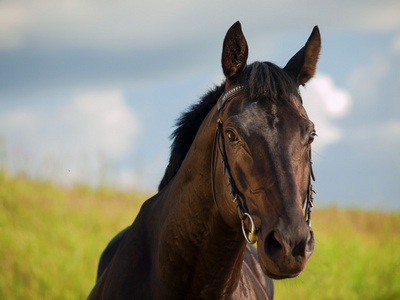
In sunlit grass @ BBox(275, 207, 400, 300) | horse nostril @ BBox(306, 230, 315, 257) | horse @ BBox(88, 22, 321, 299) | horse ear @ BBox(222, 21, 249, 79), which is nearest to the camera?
horse nostril @ BBox(306, 230, 315, 257)

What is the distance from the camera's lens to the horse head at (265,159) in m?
2.21

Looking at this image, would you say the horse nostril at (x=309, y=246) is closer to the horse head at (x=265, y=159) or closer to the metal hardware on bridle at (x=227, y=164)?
the horse head at (x=265, y=159)

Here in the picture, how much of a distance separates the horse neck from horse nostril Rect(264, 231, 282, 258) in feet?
1.72

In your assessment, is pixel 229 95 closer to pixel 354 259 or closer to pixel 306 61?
pixel 306 61

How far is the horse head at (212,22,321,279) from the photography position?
2215mm

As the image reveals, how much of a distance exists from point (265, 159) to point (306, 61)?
1001 mm

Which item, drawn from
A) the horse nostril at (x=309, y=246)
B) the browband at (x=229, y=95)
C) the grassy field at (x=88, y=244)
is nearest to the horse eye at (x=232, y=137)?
the browband at (x=229, y=95)

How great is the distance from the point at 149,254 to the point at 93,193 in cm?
975

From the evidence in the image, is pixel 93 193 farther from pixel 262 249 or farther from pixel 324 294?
pixel 262 249

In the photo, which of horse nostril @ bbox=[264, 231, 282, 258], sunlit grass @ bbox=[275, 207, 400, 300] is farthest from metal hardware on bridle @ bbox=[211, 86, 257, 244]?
sunlit grass @ bbox=[275, 207, 400, 300]

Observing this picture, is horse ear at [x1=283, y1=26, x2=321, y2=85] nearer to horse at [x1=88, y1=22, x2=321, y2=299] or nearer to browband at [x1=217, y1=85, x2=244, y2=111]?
horse at [x1=88, y1=22, x2=321, y2=299]

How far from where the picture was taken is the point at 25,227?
10453 mm

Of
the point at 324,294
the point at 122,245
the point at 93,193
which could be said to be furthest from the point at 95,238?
the point at 122,245

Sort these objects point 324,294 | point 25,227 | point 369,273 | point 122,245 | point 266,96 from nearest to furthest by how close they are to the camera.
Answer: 1. point 266,96
2. point 122,245
3. point 324,294
4. point 369,273
5. point 25,227
